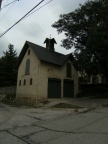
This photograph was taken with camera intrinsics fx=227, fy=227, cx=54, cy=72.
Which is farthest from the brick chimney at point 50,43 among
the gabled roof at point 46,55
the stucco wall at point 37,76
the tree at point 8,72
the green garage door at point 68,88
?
the tree at point 8,72

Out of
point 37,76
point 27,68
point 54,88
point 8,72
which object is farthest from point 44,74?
point 8,72

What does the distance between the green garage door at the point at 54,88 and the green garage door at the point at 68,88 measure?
4.47ft

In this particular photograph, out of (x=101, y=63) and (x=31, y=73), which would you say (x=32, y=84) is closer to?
(x=31, y=73)

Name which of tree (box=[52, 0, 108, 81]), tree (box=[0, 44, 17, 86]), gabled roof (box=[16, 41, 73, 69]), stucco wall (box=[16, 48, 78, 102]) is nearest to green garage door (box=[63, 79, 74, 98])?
stucco wall (box=[16, 48, 78, 102])

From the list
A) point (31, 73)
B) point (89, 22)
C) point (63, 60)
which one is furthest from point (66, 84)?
point (89, 22)

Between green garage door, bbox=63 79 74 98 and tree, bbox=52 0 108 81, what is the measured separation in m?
4.50

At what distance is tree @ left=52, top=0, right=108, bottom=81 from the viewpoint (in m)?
26.4

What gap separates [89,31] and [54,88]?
8.37 m

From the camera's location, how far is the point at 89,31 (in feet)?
89.4

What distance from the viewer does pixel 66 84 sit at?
103 feet

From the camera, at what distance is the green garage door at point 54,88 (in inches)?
1121

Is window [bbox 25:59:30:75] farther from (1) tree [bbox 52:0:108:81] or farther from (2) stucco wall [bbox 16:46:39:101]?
(1) tree [bbox 52:0:108:81]

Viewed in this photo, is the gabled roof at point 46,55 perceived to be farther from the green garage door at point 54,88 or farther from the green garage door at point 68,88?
the green garage door at point 68,88

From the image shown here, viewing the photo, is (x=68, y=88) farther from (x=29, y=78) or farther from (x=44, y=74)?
(x=29, y=78)
